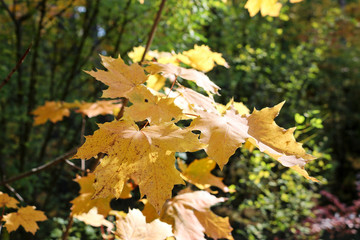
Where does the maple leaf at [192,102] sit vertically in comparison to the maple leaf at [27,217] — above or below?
above

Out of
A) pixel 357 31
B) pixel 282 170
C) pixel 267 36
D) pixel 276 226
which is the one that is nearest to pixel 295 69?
pixel 267 36

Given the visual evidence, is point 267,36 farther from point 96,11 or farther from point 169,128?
point 169,128

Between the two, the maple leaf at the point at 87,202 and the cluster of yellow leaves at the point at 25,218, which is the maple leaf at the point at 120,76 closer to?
the maple leaf at the point at 87,202

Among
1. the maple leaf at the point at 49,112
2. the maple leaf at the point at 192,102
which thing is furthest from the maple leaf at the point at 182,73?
the maple leaf at the point at 49,112

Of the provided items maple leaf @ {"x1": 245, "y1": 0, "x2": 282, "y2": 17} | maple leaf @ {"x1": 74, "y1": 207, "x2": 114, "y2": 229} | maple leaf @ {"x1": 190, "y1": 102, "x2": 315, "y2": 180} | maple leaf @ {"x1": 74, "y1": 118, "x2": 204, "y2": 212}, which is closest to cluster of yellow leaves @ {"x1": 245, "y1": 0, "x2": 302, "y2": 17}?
maple leaf @ {"x1": 245, "y1": 0, "x2": 282, "y2": 17}

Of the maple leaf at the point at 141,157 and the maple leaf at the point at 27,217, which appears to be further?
the maple leaf at the point at 27,217

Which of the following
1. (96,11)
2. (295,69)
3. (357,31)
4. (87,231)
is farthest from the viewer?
(357,31)
